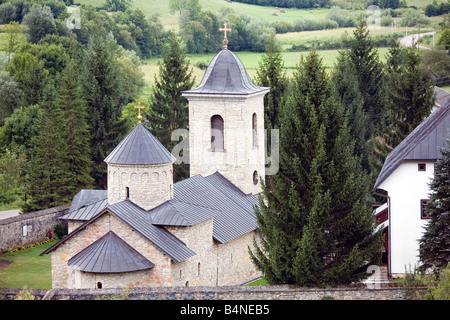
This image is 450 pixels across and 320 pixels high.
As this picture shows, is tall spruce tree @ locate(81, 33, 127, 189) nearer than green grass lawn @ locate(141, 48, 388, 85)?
Yes

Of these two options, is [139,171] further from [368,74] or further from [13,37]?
[13,37]

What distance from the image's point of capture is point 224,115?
45.4m

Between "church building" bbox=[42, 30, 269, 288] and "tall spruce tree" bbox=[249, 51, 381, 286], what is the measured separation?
4.08m

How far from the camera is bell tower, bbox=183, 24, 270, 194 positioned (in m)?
45.3

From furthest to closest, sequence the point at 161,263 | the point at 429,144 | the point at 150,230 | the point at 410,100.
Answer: the point at 410,100
the point at 429,144
the point at 150,230
the point at 161,263

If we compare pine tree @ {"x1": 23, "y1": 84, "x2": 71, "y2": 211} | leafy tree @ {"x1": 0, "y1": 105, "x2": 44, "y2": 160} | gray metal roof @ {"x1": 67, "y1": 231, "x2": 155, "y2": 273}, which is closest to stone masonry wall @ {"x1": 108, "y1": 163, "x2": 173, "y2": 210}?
gray metal roof @ {"x1": 67, "y1": 231, "x2": 155, "y2": 273}

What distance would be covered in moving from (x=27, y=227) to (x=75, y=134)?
28.8 ft

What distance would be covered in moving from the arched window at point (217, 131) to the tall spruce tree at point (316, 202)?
11.0m

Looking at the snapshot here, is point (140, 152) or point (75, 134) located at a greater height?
point (140, 152)

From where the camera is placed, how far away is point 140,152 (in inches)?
1503

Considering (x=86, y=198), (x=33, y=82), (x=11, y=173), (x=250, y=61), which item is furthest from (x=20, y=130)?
(x=250, y=61)

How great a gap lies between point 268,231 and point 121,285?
5.63 metres

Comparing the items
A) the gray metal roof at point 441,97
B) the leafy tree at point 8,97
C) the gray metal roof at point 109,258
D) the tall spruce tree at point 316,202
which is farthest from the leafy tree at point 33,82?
the tall spruce tree at point 316,202

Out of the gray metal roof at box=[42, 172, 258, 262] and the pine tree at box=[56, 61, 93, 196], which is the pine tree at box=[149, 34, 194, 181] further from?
the gray metal roof at box=[42, 172, 258, 262]
